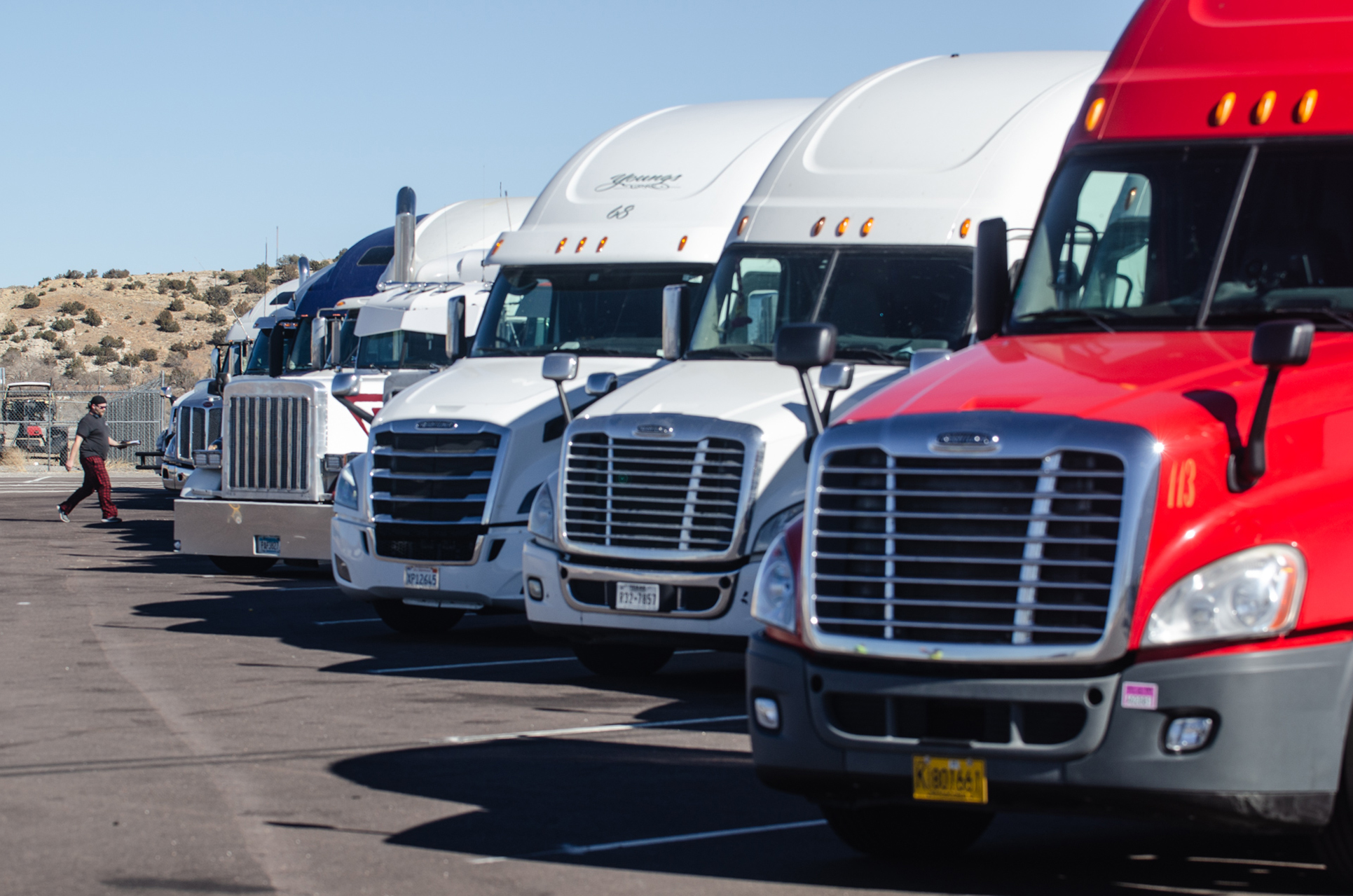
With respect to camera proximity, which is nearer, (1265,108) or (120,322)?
(1265,108)

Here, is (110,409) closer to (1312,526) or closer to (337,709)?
(337,709)

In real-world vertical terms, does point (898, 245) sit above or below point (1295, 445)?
above

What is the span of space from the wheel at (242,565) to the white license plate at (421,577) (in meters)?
6.65

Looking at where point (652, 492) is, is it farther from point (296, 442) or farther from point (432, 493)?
point (296, 442)

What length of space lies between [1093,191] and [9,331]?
8621 cm

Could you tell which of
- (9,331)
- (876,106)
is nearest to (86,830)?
(876,106)

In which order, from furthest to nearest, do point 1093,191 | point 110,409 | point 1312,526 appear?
1. point 110,409
2. point 1093,191
3. point 1312,526

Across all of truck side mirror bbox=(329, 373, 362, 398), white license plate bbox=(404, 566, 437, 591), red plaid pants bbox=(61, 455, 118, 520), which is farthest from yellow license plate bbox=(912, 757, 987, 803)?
red plaid pants bbox=(61, 455, 118, 520)

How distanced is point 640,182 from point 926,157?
324cm

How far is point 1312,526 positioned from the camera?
6277 mm

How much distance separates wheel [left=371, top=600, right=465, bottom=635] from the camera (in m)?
15.6

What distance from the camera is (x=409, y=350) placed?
813 inches

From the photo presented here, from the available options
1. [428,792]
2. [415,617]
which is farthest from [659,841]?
[415,617]

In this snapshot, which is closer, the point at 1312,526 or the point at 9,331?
the point at 1312,526
